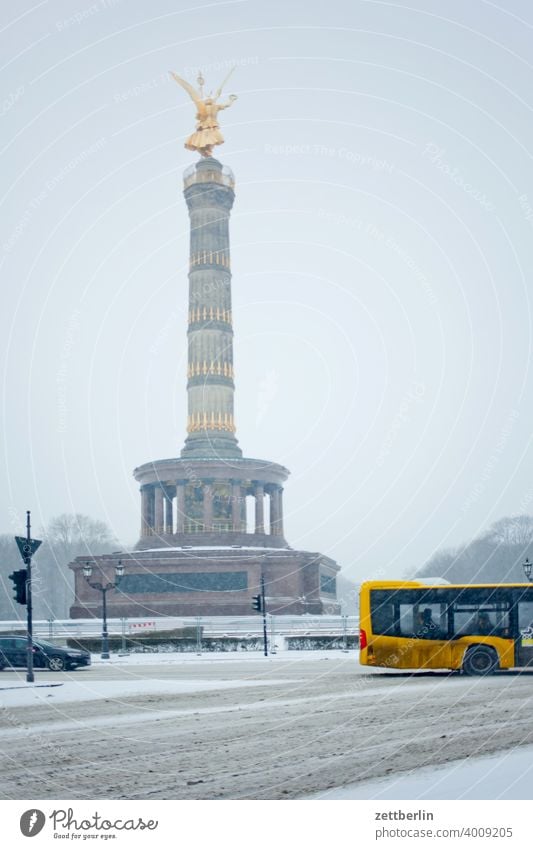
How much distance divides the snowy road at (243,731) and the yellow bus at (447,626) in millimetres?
748

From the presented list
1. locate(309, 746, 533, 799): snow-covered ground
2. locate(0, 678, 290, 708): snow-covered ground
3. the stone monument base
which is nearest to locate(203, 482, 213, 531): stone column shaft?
the stone monument base

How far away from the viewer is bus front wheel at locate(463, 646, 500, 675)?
2509cm

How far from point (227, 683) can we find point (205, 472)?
41018mm

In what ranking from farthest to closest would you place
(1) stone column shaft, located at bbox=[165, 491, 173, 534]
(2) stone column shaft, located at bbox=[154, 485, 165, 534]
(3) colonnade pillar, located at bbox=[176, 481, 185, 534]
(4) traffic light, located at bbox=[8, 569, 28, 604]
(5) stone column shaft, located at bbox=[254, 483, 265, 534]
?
(1) stone column shaft, located at bbox=[165, 491, 173, 534], (5) stone column shaft, located at bbox=[254, 483, 265, 534], (2) stone column shaft, located at bbox=[154, 485, 165, 534], (3) colonnade pillar, located at bbox=[176, 481, 185, 534], (4) traffic light, located at bbox=[8, 569, 28, 604]

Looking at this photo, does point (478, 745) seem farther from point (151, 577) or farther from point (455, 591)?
point (151, 577)

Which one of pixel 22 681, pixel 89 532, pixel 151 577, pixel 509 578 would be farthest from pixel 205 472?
pixel 89 532

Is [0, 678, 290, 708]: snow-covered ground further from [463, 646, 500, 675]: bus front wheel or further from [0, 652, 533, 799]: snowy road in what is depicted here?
[463, 646, 500, 675]: bus front wheel

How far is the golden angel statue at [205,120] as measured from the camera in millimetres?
69062

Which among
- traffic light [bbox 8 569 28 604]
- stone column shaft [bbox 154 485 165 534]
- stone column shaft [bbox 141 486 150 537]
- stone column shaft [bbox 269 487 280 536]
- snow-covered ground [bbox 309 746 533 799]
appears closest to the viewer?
snow-covered ground [bbox 309 746 533 799]

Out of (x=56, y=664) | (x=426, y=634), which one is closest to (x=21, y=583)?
(x=56, y=664)

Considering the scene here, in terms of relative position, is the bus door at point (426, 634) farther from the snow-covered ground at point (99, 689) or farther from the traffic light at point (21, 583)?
the traffic light at point (21, 583)

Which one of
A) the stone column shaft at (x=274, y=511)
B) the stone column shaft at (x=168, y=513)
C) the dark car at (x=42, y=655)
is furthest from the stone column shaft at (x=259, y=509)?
the dark car at (x=42, y=655)

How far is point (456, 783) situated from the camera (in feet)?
31.7

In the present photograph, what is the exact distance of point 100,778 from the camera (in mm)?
10539
